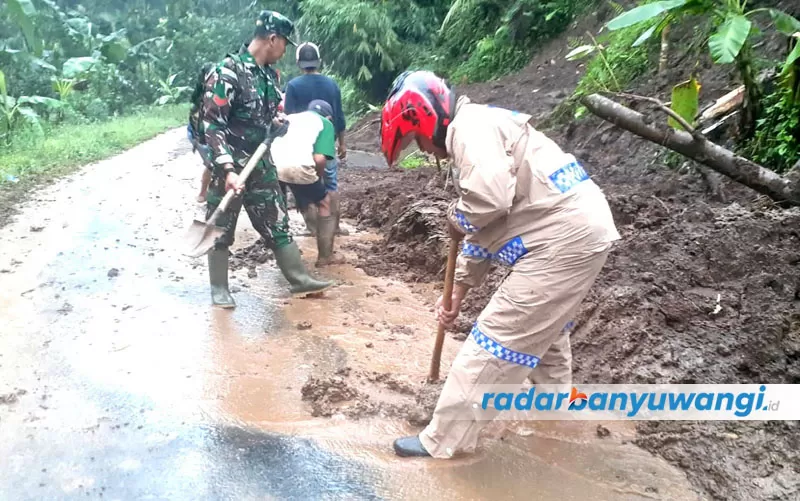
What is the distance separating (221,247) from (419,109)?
254 cm

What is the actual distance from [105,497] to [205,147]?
2521 millimetres

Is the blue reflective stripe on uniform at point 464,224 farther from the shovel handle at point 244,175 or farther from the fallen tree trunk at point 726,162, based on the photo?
the fallen tree trunk at point 726,162

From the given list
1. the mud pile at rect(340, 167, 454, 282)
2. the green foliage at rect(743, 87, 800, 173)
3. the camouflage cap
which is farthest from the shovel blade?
the green foliage at rect(743, 87, 800, 173)

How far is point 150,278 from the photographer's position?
5480mm

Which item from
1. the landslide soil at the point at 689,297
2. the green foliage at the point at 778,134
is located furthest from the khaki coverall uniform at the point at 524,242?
the green foliage at the point at 778,134

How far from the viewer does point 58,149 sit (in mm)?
12062

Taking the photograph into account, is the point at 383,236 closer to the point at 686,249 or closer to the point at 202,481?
the point at 686,249

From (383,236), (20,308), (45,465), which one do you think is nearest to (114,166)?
(383,236)

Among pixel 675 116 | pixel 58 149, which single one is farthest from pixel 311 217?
pixel 58 149

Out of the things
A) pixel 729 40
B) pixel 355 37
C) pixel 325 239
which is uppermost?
pixel 729 40

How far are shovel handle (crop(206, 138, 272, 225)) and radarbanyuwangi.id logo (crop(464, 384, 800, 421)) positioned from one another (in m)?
2.30

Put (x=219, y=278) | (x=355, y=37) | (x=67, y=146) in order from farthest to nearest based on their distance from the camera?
(x=355, y=37) < (x=67, y=146) < (x=219, y=278)

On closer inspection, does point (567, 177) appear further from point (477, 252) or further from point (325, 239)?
point (325, 239)

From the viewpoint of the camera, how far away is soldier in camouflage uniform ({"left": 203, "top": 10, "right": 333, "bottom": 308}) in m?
4.42
